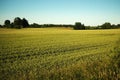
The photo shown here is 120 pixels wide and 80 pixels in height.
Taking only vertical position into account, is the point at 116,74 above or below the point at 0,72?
above

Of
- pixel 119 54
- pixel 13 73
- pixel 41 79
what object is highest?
pixel 119 54

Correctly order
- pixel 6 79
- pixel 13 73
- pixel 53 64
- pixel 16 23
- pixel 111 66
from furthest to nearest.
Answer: pixel 16 23
pixel 53 64
pixel 13 73
pixel 6 79
pixel 111 66

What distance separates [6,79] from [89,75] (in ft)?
14.5

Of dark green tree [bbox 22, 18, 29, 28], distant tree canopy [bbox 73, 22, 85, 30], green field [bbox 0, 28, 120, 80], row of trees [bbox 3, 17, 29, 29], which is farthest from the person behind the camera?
distant tree canopy [bbox 73, 22, 85, 30]

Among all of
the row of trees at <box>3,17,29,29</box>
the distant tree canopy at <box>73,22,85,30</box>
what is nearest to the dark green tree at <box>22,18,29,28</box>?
the row of trees at <box>3,17,29,29</box>

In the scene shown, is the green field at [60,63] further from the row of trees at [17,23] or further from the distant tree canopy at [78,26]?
the distant tree canopy at [78,26]

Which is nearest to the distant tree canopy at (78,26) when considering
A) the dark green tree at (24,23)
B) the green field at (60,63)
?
the dark green tree at (24,23)

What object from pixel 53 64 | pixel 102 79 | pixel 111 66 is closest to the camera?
pixel 102 79

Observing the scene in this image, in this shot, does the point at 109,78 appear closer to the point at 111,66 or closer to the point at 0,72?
the point at 111,66

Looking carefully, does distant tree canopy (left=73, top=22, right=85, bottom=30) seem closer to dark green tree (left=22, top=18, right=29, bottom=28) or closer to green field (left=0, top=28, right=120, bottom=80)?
dark green tree (left=22, top=18, right=29, bottom=28)

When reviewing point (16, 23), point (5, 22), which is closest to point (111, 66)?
point (16, 23)

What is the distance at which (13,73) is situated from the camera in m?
9.58

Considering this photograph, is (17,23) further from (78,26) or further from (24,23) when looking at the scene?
(78,26)

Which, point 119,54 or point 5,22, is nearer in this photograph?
point 119,54
